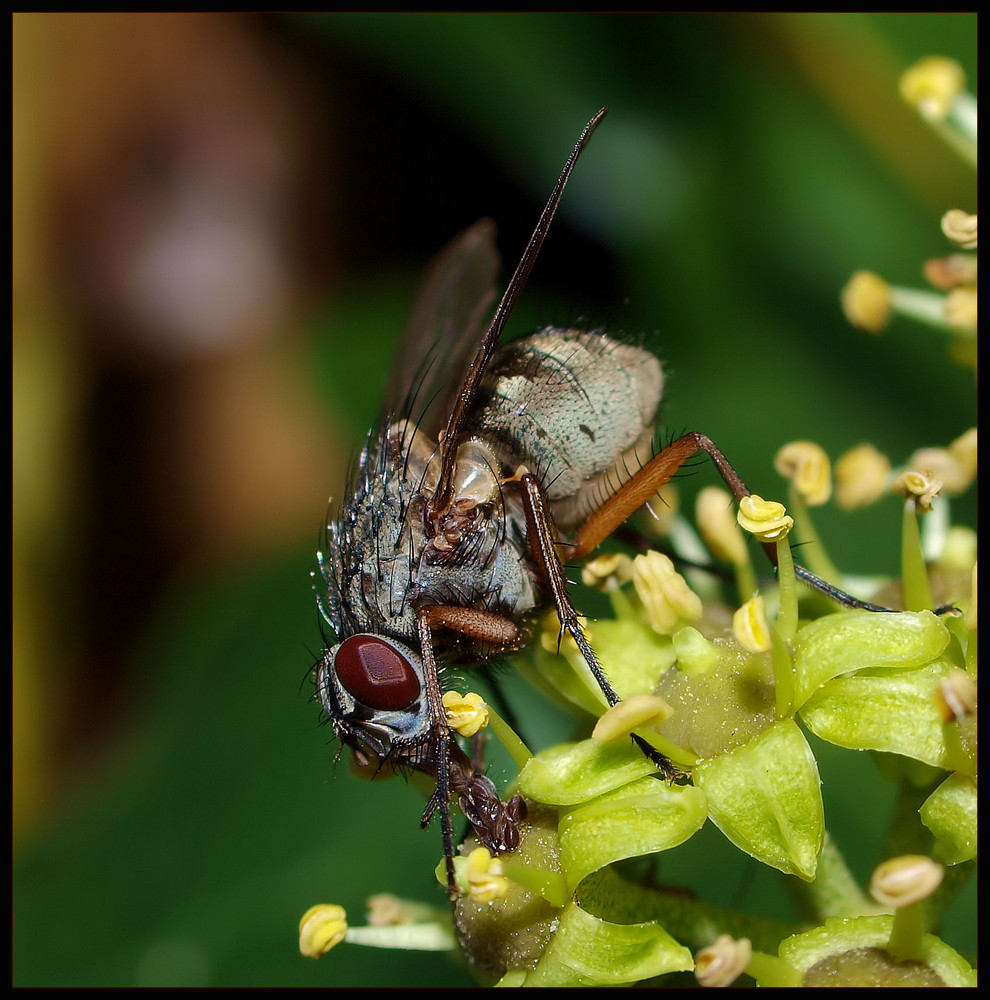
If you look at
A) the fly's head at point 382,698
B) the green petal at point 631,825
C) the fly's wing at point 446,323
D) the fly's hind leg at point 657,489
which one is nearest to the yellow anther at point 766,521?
the fly's hind leg at point 657,489

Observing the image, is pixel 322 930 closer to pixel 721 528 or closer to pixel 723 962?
pixel 723 962

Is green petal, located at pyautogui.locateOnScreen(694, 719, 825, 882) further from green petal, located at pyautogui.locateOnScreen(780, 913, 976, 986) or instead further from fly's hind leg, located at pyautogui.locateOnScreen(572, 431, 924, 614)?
fly's hind leg, located at pyautogui.locateOnScreen(572, 431, 924, 614)

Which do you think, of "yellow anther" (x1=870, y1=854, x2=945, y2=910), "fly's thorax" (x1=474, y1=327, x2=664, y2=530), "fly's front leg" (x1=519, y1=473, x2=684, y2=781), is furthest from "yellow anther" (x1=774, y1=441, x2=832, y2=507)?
"yellow anther" (x1=870, y1=854, x2=945, y2=910)

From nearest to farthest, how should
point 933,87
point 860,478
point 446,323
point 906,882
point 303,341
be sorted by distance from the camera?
1. point 906,882
2. point 860,478
3. point 933,87
4. point 446,323
5. point 303,341

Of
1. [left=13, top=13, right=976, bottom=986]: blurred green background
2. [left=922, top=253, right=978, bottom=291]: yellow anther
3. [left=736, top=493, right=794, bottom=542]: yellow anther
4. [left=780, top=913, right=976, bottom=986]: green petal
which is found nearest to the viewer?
[left=780, top=913, right=976, bottom=986]: green petal

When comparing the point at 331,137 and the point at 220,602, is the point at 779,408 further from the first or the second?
the point at 331,137

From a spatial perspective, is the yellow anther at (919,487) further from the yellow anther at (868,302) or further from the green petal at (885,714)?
the yellow anther at (868,302)

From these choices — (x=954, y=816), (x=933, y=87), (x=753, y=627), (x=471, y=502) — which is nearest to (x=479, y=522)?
(x=471, y=502)
